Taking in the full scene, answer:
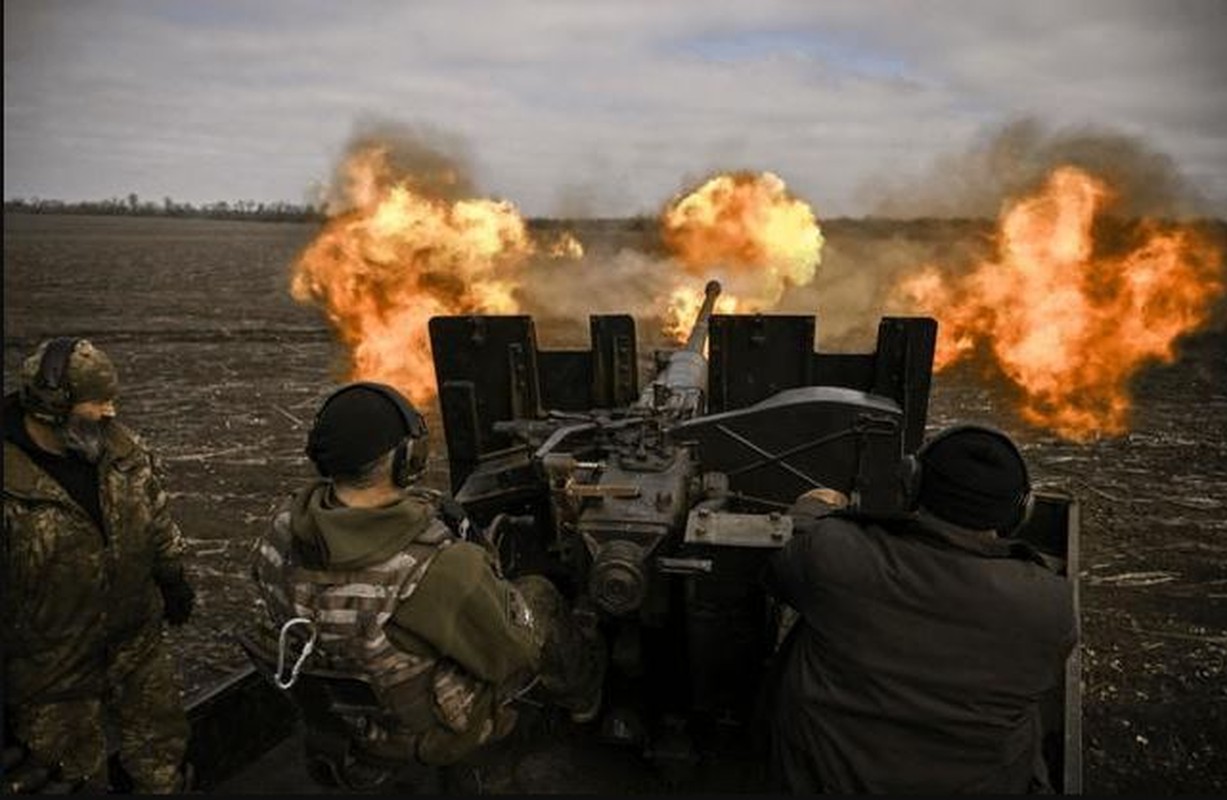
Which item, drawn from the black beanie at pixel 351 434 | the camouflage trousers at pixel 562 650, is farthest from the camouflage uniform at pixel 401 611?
the camouflage trousers at pixel 562 650

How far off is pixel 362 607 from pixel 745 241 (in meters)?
12.3

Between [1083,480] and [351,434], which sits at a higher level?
[351,434]

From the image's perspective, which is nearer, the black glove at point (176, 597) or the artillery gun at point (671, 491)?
the artillery gun at point (671, 491)

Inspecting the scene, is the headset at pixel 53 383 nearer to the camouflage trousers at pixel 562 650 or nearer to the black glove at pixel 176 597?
the black glove at pixel 176 597

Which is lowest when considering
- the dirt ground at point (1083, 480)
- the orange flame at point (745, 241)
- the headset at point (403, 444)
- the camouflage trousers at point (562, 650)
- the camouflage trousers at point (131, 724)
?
the dirt ground at point (1083, 480)

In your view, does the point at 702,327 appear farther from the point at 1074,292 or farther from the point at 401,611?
the point at 1074,292

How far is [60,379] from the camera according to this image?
365cm

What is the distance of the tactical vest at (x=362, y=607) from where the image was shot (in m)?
2.84

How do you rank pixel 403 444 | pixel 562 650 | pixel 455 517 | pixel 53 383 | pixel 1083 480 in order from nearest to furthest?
pixel 403 444
pixel 455 517
pixel 53 383
pixel 562 650
pixel 1083 480

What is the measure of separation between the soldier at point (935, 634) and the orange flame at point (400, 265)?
9087 millimetres

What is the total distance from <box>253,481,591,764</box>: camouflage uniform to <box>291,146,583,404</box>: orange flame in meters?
8.58

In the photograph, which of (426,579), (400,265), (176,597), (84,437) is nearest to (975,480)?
(426,579)

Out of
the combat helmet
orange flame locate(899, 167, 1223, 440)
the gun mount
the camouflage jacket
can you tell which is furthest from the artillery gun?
orange flame locate(899, 167, 1223, 440)

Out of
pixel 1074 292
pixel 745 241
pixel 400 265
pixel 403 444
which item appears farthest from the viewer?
pixel 745 241
